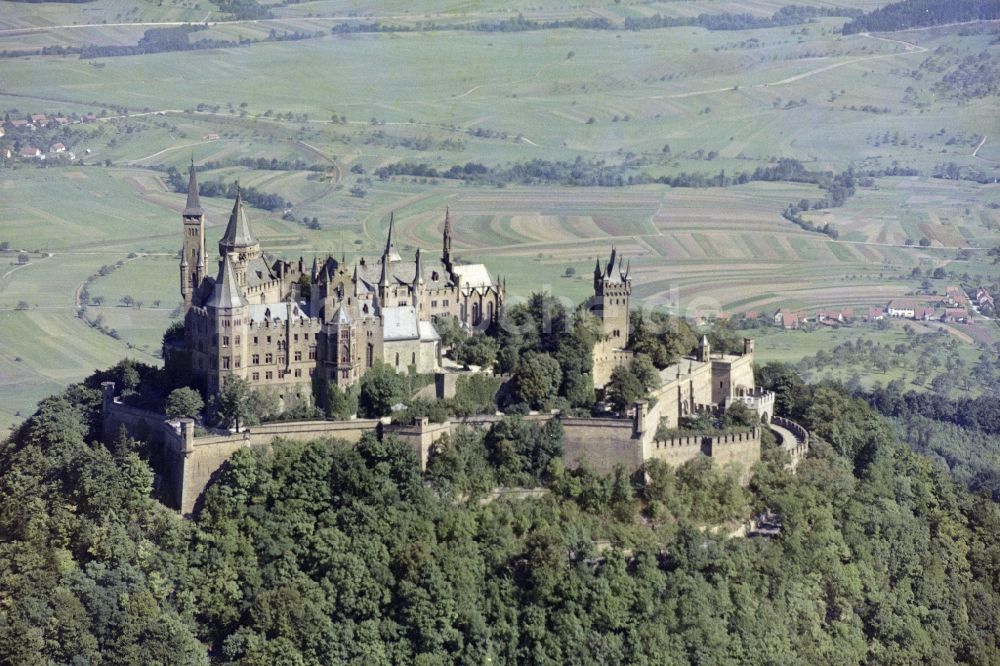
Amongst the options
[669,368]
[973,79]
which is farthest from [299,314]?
[973,79]

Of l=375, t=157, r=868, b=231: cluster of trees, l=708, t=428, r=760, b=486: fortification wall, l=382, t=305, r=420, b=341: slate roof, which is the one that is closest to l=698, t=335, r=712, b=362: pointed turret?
l=708, t=428, r=760, b=486: fortification wall

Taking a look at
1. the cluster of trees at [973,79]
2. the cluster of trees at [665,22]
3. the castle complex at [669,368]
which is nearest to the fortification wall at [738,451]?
the castle complex at [669,368]

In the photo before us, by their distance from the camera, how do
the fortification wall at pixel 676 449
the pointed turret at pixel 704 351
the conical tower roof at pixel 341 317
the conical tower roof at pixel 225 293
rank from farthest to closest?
the pointed turret at pixel 704 351
the fortification wall at pixel 676 449
the conical tower roof at pixel 341 317
the conical tower roof at pixel 225 293

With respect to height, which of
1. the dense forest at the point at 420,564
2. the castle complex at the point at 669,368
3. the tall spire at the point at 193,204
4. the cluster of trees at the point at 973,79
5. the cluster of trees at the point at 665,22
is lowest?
the dense forest at the point at 420,564

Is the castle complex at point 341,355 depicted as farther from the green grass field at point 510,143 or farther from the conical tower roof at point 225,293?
the green grass field at point 510,143

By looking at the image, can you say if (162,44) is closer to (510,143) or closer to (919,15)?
(510,143)

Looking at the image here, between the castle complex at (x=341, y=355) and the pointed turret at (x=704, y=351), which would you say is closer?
the castle complex at (x=341, y=355)

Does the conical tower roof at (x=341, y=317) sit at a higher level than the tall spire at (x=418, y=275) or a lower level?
lower
